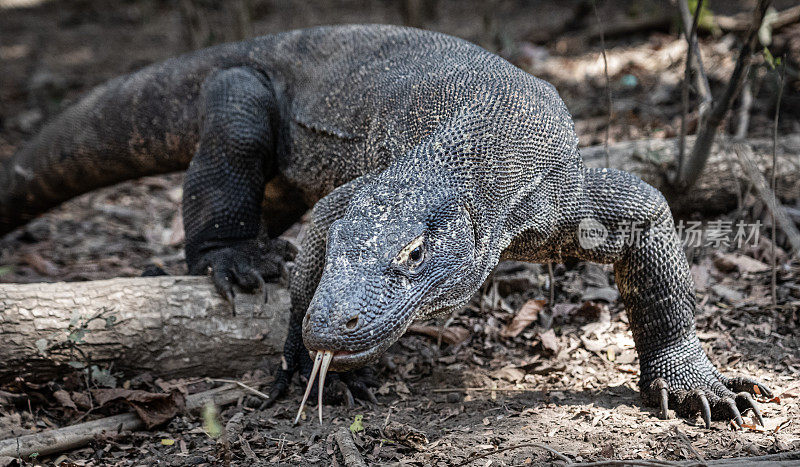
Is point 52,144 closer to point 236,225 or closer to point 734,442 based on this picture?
Result: point 236,225

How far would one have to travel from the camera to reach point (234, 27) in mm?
7969

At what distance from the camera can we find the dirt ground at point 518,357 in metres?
3.02

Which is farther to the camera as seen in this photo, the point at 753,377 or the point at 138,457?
the point at 753,377

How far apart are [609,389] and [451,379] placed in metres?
0.82

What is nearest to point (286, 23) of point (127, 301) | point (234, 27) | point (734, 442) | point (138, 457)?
point (234, 27)

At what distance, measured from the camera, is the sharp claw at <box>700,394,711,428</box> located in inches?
120

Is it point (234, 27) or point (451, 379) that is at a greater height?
point (234, 27)

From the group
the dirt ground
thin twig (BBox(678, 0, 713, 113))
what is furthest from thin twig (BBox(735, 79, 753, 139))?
thin twig (BBox(678, 0, 713, 113))

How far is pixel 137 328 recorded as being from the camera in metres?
3.71

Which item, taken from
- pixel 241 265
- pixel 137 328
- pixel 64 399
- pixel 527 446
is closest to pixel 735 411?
pixel 527 446

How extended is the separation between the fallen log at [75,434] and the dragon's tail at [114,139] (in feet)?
6.50

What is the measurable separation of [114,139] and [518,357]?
10.8 feet

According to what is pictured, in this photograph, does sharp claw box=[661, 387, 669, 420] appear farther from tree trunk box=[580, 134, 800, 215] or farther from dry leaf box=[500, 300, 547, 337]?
tree trunk box=[580, 134, 800, 215]

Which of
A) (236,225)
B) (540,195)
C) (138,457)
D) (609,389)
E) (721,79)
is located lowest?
(138,457)
